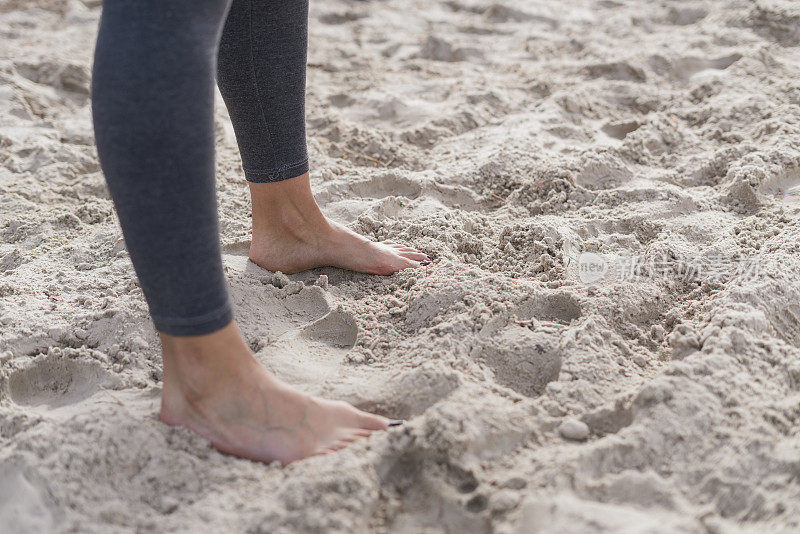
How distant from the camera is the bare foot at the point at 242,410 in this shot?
3.49 feet

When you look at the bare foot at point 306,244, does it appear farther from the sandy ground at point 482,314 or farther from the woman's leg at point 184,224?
the woman's leg at point 184,224

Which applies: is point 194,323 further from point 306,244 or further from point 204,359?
point 306,244

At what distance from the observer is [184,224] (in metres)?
0.95

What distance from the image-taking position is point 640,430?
103cm

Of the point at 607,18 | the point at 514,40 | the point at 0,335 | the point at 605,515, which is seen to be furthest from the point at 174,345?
the point at 607,18

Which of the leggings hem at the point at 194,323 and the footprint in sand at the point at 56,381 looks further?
the footprint in sand at the point at 56,381

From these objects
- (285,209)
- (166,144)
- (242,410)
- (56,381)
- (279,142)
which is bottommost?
(56,381)

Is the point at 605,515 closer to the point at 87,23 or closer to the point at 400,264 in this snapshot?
the point at 400,264

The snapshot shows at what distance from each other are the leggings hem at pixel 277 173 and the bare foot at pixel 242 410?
54cm

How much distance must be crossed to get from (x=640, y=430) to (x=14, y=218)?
5.80ft

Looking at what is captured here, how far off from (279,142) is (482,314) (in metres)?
0.59

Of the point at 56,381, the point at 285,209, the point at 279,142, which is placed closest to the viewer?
the point at 56,381

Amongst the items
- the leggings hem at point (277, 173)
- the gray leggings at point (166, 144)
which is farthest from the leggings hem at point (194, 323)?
the leggings hem at point (277, 173)

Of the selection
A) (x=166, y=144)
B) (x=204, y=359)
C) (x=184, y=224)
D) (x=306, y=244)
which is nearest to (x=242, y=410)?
(x=204, y=359)
